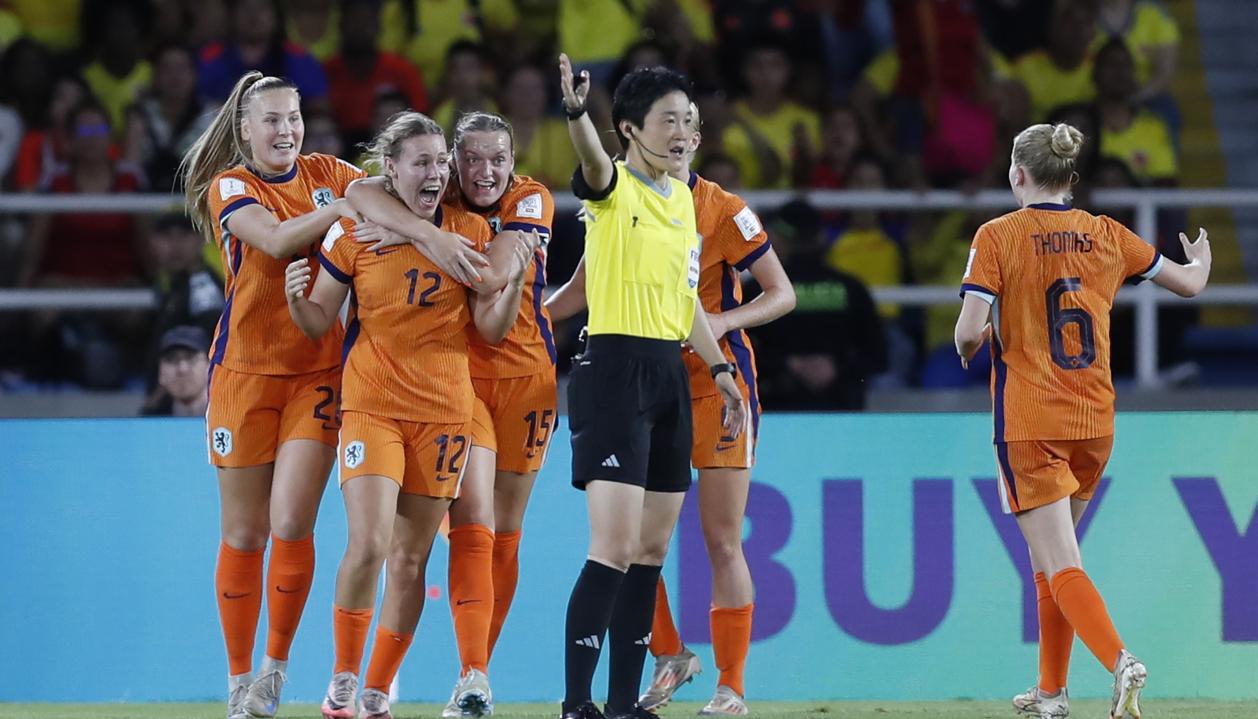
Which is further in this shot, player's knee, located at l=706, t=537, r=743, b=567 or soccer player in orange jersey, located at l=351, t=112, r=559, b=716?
player's knee, located at l=706, t=537, r=743, b=567

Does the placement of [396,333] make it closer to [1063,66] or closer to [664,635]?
[664,635]

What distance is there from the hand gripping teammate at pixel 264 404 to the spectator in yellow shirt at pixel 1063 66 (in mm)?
6421

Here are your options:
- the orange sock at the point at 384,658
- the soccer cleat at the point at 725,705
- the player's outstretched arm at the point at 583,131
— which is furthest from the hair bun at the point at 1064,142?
the orange sock at the point at 384,658

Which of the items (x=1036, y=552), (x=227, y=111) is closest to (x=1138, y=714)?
(x=1036, y=552)

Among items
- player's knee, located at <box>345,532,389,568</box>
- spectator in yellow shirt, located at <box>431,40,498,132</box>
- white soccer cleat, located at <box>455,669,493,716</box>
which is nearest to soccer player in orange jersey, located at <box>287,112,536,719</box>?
player's knee, located at <box>345,532,389,568</box>

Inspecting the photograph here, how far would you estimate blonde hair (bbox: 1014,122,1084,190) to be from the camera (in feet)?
20.5

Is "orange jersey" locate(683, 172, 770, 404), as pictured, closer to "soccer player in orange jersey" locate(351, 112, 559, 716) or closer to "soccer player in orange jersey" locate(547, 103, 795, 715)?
"soccer player in orange jersey" locate(547, 103, 795, 715)

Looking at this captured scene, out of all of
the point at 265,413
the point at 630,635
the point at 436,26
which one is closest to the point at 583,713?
the point at 630,635

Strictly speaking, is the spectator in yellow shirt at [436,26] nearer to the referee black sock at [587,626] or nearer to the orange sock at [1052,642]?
the orange sock at [1052,642]

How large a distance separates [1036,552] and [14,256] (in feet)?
22.0

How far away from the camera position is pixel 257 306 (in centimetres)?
635

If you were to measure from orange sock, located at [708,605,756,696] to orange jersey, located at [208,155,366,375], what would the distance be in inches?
68.1

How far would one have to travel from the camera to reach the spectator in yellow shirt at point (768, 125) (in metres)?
11.0

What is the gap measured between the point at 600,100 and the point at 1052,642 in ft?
17.2
